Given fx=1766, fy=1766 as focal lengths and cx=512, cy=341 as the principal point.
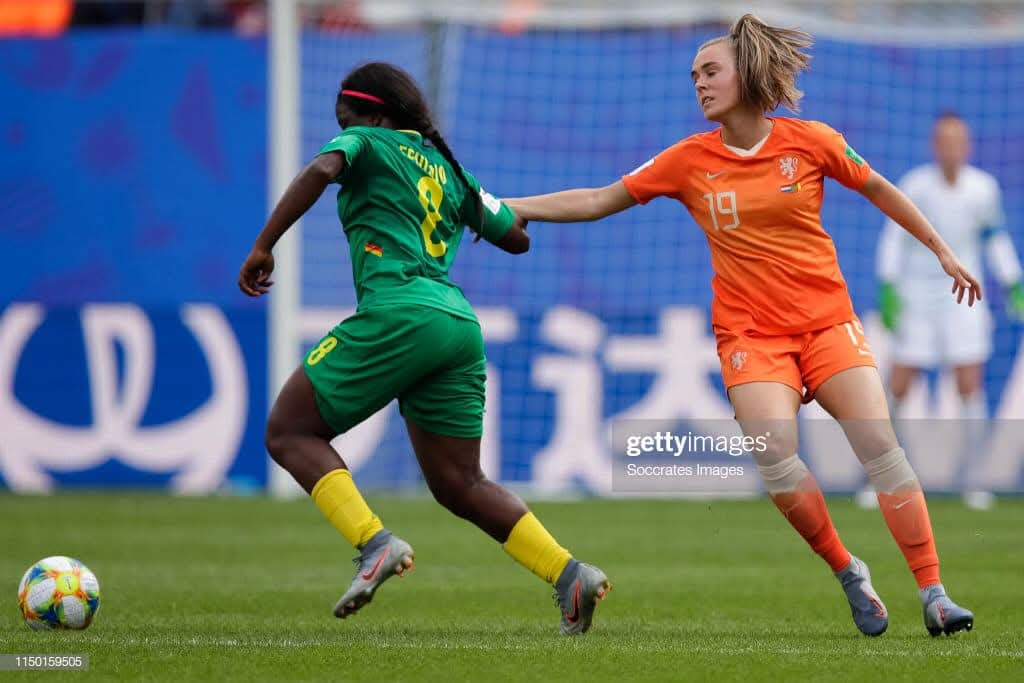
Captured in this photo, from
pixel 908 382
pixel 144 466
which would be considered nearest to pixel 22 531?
pixel 144 466

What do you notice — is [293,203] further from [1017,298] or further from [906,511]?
[1017,298]

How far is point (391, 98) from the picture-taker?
19.8ft

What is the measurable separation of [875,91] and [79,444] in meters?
7.36

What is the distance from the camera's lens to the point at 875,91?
15289 millimetres

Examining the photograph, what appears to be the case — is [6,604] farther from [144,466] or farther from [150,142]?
[150,142]

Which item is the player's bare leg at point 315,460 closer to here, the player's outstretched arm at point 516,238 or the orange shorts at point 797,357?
the player's outstretched arm at point 516,238

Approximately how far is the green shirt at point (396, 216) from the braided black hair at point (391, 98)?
56 mm

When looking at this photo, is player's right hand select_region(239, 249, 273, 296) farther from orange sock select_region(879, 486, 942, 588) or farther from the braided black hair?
orange sock select_region(879, 486, 942, 588)

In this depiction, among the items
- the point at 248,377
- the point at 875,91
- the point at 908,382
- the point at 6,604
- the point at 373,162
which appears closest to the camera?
the point at 373,162

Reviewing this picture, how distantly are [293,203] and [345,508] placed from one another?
104 centimetres

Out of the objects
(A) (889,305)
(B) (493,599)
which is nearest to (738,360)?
(B) (493,599)

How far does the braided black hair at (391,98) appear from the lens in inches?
238

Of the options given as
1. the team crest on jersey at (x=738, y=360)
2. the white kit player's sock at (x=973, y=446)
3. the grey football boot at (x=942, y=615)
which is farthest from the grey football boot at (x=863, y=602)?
the white kit player's sock at (x=973, y=446)

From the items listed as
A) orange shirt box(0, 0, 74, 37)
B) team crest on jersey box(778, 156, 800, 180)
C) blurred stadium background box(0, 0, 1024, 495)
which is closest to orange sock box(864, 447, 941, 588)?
team crest on jersey box(778, 156, 800, 180)
